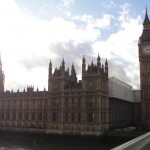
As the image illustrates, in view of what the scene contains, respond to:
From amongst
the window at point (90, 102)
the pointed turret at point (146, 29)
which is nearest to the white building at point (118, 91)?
the window at point (90, 102)

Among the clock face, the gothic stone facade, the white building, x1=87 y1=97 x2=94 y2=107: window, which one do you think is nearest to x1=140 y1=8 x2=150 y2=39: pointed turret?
the clock face

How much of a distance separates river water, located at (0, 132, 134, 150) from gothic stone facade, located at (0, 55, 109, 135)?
205 inches

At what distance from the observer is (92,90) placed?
9094 centimetres

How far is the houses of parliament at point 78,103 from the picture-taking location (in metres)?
90.2

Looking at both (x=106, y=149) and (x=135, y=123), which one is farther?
(x=135, y=123)

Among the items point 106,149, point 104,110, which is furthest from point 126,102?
point 106,149

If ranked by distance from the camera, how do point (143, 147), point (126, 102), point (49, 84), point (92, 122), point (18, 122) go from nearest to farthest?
point (143, 147)
point (92, 122)
point (49, 84)
point (18, 122)
point (126, 102)

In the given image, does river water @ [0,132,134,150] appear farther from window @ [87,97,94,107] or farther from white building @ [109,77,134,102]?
white building @ [109,77,134,102]

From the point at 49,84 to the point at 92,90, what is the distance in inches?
662

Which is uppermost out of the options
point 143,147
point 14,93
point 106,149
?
point 14,93

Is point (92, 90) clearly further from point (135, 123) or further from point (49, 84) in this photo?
point (135, 123)

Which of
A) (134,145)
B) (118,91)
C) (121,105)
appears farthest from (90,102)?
(134,145)

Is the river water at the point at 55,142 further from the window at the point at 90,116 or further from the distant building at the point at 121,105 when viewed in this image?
the distant building at the point at 121,105

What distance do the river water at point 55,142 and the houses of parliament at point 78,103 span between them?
16.4ft
